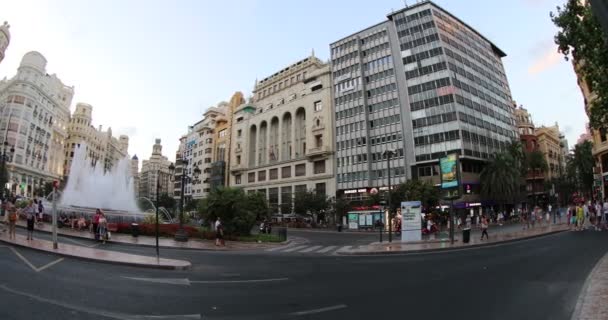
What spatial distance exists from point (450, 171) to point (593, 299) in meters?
21.8

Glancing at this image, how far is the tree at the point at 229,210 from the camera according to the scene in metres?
30.0

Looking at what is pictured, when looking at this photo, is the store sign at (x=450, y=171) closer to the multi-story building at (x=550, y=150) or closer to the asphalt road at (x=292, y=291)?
the asphalt road at (x=292, y=291)

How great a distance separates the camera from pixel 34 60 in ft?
329

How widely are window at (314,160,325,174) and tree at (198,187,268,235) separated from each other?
167 feet

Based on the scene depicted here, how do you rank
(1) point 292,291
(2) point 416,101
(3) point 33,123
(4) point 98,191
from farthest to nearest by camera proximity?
1. (3) point 33,123
2. (2) point 416,101
3. (4) point 98,191
4. (1) point 292,291

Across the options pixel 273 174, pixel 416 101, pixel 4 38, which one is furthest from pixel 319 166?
pixel 4 38

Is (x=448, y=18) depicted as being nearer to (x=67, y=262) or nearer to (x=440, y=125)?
(x=440, y=125)

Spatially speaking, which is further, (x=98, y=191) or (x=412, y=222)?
(x=98, y=191)

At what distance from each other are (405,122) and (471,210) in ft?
66.6

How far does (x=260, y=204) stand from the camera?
130 feet

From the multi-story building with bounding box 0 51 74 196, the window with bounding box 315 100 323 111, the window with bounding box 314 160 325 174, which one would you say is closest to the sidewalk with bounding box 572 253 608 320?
the window with bounding box 314 160 325 174

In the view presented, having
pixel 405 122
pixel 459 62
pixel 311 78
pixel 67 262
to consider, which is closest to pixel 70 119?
pixel 311 78

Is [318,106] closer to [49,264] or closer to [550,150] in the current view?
[550,150]

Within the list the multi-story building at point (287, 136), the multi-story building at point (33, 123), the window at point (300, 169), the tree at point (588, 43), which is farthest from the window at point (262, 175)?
the tree at point (588, 43)
